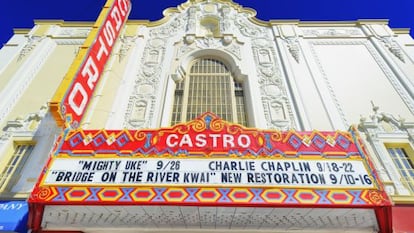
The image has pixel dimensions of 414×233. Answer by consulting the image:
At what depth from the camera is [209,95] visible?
9.58 metres

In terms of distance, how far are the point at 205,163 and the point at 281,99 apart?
207 inches

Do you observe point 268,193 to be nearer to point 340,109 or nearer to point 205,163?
point 205,163

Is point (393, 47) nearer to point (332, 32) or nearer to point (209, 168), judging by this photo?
point (332, 32)

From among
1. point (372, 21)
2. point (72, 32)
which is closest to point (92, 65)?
point (72, 32)

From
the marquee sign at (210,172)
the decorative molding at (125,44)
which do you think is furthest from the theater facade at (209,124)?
the decorative molding at (125,44)

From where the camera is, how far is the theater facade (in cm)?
464

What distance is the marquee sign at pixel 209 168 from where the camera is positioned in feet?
14.7

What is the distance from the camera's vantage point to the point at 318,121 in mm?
8031

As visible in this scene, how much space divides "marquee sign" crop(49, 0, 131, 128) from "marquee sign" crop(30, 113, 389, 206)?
0.83 metres

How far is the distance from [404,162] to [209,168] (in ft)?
21.5

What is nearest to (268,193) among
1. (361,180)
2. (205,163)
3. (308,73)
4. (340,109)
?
(205,163)

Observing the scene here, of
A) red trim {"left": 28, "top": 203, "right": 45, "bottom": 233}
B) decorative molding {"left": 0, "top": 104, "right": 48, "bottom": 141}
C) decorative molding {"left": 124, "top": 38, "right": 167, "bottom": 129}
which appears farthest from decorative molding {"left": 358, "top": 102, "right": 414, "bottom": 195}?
decorative molding {"left": 0, "top": 104, "right": 48, "bottom": 141}

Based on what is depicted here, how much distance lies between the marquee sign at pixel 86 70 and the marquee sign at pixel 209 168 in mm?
826

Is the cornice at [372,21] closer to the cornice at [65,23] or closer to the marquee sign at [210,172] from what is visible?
the marquee sign at [210,172]
